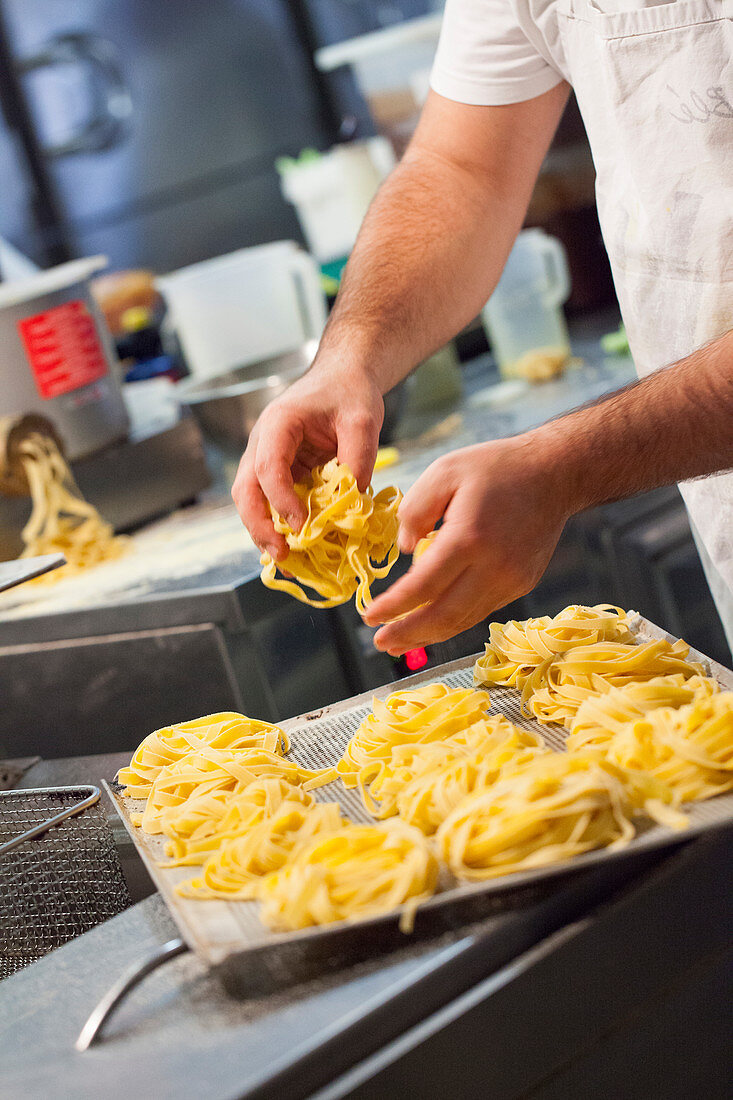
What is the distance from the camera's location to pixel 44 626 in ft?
7.20

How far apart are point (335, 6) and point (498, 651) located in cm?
400

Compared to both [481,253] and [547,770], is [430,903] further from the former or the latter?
[481,253]

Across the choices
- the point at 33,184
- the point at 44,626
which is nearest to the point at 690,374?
the point at 44,626

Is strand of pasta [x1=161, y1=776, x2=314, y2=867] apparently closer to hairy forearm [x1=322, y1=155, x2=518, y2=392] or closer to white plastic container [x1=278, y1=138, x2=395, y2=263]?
hairy forearm [x1=322, y1=155, x2=518, y2=392]

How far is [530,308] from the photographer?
307 cm

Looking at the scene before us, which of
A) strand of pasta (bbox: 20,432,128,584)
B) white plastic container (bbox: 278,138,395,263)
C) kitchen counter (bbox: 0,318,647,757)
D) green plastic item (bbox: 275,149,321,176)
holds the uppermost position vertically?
green plastic item (bbox: 275,149,321,176)

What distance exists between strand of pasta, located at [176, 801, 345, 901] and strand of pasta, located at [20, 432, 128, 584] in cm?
145

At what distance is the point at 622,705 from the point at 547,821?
0.79 ft

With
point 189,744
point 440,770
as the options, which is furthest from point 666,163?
point 189,744

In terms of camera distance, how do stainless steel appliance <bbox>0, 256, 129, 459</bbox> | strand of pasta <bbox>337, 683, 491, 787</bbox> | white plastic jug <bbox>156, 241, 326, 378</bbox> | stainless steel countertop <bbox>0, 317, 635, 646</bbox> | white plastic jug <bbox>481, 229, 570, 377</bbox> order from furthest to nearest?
1. white plastic jug <bbox>481, 229, 570, 377</bbox>
2. white plastic jug <bbox>156, 241, 326, 378</bbox>
3. stainless steel appliance <bbox>0, 256, 129, 459</bbox>
4. stainless steel countertop <bbox>0, 317, 635, 646</bbox>
5. strand of pasta <bbox>337, 683, 491, 787</bbox>

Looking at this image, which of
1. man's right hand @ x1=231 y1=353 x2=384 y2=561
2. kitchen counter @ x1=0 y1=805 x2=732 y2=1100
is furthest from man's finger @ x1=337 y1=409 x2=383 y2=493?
kitchen counter @ x1=0 y1=805 x2=732 y2=1100

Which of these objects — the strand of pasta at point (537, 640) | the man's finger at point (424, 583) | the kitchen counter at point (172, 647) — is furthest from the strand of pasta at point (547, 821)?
the kitchen counter at point (172, 647)

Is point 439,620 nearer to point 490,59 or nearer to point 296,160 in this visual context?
point 490,59

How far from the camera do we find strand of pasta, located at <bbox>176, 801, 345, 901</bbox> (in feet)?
3.37
